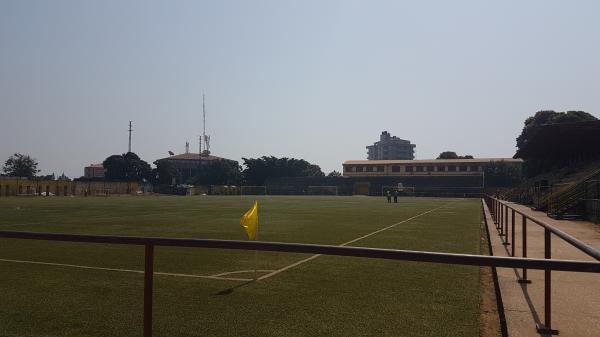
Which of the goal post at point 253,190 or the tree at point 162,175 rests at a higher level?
the tree at point 162,175

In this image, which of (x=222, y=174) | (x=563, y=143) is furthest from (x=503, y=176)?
(x=222, y=174)

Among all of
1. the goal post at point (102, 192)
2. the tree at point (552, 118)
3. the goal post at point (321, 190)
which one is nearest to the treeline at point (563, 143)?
the tree at point (552, 118)

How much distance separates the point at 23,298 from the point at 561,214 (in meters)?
27.1

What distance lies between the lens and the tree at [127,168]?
123144 mm

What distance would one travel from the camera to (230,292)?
305 inches

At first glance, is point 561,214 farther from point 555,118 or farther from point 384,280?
point 555,118

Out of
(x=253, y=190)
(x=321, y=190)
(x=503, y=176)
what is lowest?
(x=253, y=190)

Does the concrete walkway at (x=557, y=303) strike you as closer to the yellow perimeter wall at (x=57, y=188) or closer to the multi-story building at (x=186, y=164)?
the yellow perimeter wall at (x=57, y=188)

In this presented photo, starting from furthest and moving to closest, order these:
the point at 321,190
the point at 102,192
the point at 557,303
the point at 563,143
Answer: the point at 321,190
the point at 102,192
the point at 563,143
the point at 557,303

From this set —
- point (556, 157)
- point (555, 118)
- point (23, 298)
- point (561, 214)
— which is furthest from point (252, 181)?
point (23, 298)

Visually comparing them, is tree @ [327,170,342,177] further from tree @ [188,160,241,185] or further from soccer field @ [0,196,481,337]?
soccer field @ [0,196,481,337]

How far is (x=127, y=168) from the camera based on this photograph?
12294 cm

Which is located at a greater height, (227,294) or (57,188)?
(57,188)

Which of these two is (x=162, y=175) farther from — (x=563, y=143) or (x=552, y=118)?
(x=563, y=143)
